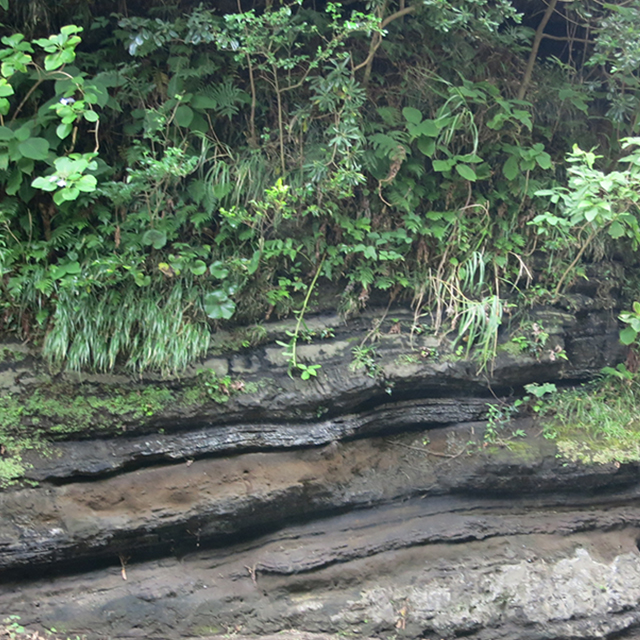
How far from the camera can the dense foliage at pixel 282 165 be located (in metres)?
3.16

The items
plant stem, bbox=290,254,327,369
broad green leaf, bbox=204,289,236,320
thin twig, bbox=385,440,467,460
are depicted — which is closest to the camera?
broad green leaf, bbox=204,289,236,320

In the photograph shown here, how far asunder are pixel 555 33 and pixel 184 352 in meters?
4.29

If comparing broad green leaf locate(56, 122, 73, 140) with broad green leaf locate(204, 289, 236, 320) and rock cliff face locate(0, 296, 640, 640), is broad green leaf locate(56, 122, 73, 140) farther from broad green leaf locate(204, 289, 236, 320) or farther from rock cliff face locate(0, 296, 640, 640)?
rock cliff face locate(0, 296, 640, 640)

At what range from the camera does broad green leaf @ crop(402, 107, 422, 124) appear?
3.67 metres

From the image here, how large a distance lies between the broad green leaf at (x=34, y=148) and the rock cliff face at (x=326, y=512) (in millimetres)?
1289

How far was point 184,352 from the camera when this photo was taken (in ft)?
10.7

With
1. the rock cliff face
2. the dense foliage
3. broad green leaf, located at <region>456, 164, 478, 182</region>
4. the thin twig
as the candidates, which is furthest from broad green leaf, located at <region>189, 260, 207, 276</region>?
broad green leaf, located at <region>456, 164, 478, 182</region>

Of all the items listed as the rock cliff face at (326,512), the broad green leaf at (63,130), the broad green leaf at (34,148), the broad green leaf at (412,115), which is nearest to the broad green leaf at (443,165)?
the broad green leaf at (412,115)

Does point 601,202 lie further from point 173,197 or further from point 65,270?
point 65,270

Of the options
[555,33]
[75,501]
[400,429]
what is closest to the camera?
[75,501]

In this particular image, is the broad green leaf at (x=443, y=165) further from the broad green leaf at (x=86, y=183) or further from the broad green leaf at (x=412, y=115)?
the broad green leaf at (x=86, y=183)

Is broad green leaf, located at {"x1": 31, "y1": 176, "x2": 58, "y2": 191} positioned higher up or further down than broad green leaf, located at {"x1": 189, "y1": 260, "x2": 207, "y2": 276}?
higher up

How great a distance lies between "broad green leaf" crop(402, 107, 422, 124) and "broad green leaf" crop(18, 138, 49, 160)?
2428 mm

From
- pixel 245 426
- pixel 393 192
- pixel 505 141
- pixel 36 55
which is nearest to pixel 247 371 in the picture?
pixel 245 426
